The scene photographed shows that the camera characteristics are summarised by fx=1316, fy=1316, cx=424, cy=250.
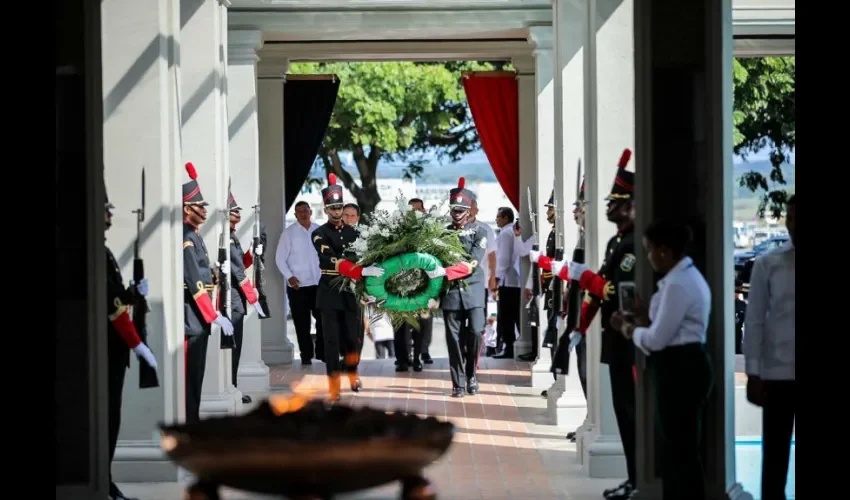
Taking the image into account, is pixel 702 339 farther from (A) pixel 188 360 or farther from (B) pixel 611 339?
(A) pixel 188 360

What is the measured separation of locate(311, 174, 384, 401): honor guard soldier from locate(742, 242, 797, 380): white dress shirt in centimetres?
539

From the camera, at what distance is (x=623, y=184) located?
724 cm

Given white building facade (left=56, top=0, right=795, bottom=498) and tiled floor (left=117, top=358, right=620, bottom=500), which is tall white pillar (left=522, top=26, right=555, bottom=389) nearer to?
white building facade (left=56, top=0, right=795, bottom=498)

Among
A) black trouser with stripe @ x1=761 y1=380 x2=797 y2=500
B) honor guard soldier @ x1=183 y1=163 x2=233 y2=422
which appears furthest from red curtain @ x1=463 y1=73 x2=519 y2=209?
black trouser with stripe @ x1=761 y1=380 x2=797 y2=500

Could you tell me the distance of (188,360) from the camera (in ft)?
27.7

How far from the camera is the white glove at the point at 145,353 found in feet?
22.2

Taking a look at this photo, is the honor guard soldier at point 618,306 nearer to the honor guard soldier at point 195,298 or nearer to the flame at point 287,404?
the flame at point 287,404

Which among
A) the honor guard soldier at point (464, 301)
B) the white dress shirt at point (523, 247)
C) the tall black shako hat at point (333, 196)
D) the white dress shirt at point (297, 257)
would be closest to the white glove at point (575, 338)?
the honor guard soldier at point (464, 301)

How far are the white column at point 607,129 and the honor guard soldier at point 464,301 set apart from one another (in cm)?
Result: 348

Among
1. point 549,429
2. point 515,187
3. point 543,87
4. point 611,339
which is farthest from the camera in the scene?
point 515,187

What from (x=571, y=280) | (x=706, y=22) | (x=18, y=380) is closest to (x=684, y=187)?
(x=706, y=22)

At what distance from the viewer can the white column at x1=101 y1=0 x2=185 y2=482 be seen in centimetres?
729

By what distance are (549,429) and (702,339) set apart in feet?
14.3

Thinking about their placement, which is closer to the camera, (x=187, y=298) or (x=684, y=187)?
(x=684, y=187)
